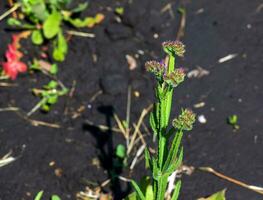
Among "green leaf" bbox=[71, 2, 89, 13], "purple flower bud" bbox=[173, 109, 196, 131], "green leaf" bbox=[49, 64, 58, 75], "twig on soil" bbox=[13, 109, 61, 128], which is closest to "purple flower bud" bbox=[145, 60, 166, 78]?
"purple flower bud" bbox=[173, 109, 196, 131]

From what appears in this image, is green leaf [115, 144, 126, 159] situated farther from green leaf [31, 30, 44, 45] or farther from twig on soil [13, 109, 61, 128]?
green leaf [31, 30, 44, 45]

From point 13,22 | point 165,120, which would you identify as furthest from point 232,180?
point 13,22

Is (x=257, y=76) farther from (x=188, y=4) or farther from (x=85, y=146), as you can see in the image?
(x=85, y=146)

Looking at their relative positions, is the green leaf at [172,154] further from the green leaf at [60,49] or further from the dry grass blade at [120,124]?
the green leaf at [60,49]

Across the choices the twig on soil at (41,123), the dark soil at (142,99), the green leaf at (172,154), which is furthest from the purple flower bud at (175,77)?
the twig on soil at (41,123)

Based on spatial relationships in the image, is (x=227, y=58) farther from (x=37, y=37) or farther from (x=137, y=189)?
(x=137, y=189)
